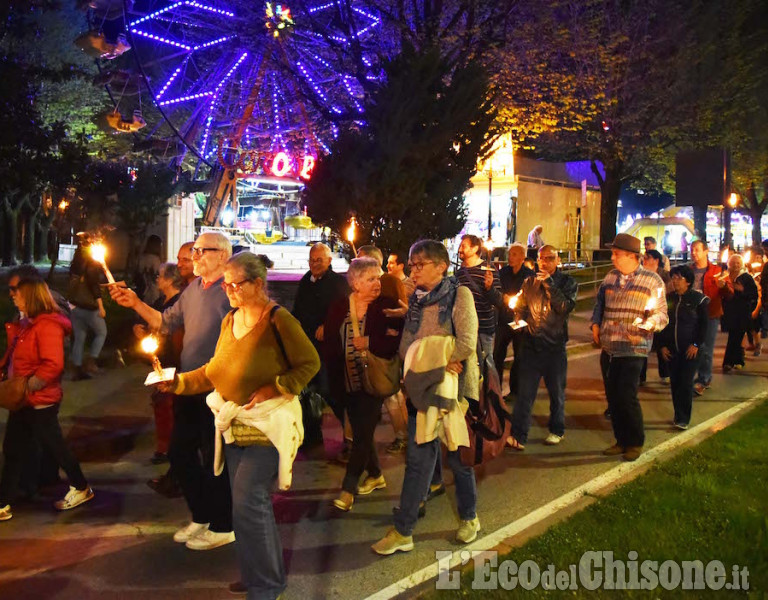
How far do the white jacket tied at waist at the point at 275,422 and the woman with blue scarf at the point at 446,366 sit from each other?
0.98 meters

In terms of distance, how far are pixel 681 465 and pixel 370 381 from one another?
2.91 m

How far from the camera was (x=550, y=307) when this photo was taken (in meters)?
6.51

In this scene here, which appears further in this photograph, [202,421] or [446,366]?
[202,421]

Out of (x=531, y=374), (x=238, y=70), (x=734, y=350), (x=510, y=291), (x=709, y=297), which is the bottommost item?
Result: (x=734, y=350)

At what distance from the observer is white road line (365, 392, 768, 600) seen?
3.94 metres

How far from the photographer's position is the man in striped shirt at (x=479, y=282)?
6707 millimetres

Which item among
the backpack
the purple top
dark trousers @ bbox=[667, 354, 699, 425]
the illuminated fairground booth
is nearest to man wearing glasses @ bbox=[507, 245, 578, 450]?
dark trousers @ bbox=[667, 354, 699, 425]

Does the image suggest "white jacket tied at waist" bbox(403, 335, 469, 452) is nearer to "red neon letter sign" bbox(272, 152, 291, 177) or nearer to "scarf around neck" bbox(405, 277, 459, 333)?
"scarf around neck" bbox(405, 277, 459, 333)

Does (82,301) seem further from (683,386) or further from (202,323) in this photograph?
(683,386)

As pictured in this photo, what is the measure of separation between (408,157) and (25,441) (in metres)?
5.97

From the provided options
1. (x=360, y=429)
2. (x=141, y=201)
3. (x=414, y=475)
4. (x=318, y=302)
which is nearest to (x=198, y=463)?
(x=360, y=429)

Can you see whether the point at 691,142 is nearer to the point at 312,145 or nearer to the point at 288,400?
the point at 312,145

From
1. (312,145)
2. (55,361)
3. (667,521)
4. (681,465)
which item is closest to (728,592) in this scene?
(667,521)

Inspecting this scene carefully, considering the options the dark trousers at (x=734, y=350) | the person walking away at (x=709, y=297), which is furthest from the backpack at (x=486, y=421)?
the dark trousers at (x=734, y=350)
